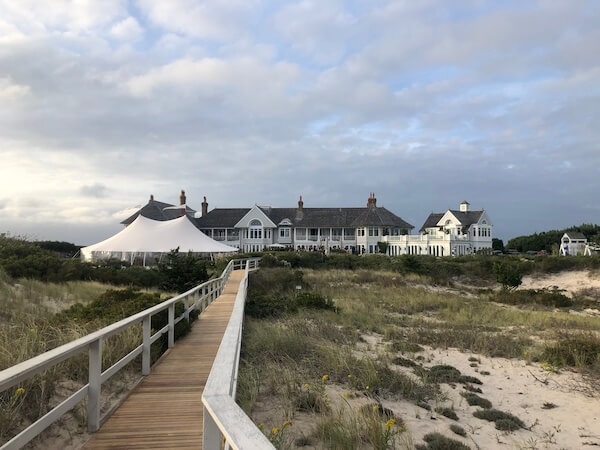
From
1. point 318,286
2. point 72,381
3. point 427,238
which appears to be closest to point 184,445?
point 72,381

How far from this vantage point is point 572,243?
192 ft

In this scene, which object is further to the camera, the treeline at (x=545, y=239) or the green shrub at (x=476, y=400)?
the treeline at (x=545, y=239)

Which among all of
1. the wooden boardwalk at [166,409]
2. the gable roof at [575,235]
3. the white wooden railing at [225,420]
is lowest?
the wooden boardwalk at [166,409]

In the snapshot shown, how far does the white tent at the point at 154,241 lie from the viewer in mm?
32656

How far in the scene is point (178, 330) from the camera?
8891 mm

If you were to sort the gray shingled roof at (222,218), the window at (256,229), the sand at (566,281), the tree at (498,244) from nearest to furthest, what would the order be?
1. the sand at (566,281)
2. the window at (256,229)
3. the gray shingled roof at (222,218)
4. the tree at (498,244)

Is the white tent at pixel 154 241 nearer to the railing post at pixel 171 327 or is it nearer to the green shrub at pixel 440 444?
the railing post at pixel 171 327

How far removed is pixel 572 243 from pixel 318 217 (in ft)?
114

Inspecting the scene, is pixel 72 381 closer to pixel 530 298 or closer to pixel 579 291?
pixel 530 298

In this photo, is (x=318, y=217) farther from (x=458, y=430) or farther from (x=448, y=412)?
(x=458, y=430)

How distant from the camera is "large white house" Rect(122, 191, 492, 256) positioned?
176ft

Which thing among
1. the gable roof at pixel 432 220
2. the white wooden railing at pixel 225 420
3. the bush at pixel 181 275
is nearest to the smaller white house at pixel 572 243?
the gable roof at pixel 432 220

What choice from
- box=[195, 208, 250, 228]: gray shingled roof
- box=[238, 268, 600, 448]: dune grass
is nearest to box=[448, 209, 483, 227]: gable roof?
box=[195, 208, 250, 228]: gray shingled roof

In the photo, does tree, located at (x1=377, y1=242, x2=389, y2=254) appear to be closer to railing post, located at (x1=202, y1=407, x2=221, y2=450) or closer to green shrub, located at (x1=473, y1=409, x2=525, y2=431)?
green shrub, located at (x1=473, y1=409, x2=525, y2=431)
